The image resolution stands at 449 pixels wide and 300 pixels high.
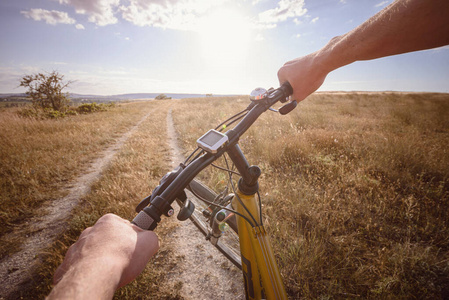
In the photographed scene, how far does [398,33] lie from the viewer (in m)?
0.89

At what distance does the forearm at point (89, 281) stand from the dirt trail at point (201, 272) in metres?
1.96

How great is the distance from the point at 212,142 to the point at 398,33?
117cm

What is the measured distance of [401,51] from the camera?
98 centimetres

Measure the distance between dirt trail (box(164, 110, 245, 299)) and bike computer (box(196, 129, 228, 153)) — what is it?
81.3 inches

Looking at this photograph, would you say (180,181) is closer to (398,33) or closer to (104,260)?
(104,260)

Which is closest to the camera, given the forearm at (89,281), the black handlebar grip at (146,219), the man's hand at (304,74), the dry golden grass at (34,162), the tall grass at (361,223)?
the forearm at (89,281)

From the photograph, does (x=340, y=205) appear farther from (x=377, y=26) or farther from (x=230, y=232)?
(x=377, y=26)

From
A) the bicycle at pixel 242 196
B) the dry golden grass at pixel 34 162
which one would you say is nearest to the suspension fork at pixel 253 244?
the bicycle at pixel 242 196

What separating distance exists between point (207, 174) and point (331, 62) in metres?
3.79

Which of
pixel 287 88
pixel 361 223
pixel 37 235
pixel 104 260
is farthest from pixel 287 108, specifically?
pixel 37 235

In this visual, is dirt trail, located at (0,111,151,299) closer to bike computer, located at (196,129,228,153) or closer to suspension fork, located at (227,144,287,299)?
suspension fork, located at (227,144,287,299)

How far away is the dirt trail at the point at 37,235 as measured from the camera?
7.24 ft

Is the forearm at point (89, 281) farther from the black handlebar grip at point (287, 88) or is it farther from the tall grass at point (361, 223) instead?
the tall grass at point (361, 223)

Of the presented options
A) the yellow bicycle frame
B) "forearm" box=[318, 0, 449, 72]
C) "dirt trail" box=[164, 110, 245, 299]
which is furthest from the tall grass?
"forearm" box=[318, 0, 449, 72]
